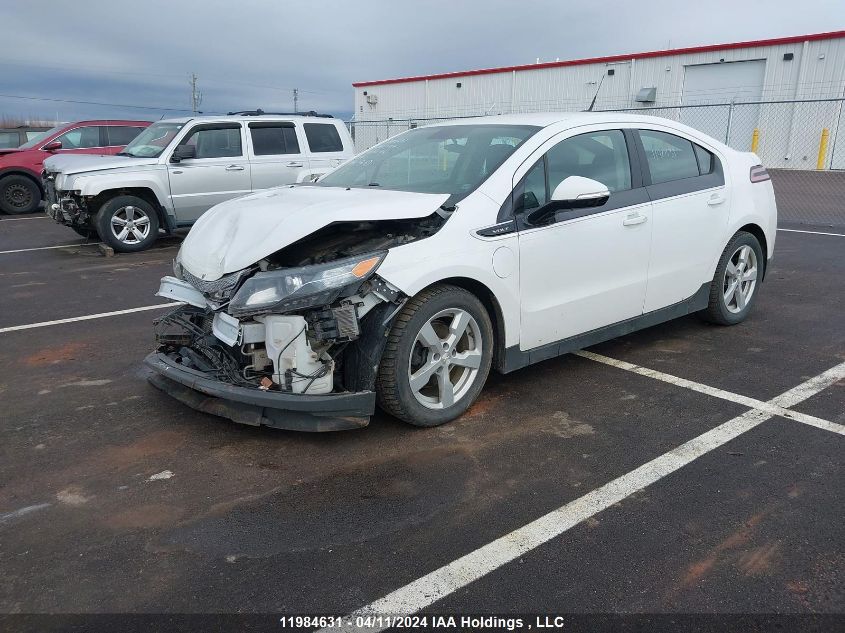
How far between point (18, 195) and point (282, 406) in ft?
46.4

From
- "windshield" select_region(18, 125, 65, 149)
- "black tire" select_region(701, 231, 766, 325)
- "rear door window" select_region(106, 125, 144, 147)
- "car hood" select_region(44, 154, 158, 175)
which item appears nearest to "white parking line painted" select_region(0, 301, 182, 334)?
"car hood" select_region(44, 154, 158, 175)

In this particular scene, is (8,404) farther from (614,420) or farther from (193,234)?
(614,420)

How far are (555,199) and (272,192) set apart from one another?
1925 mm

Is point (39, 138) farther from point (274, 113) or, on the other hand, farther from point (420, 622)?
point (420, 622)

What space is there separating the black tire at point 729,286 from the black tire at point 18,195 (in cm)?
1429

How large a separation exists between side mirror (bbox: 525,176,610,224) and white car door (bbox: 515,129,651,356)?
2.2 inches

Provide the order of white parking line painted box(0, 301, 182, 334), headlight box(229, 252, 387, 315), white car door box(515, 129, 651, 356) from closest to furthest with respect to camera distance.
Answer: headlight box(229, 252, 387, 315), white car door box(515, 129, 651, 356), white parking line painted box(0, 301, 182, 334)

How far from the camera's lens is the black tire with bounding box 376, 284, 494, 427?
3.63 metres

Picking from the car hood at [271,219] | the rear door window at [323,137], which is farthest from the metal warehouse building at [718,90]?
the car hood at [271,219]

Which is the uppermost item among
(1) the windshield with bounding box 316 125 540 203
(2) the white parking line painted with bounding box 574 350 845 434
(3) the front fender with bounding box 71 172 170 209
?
(1) the windshield with bounding box 316 125 540 203

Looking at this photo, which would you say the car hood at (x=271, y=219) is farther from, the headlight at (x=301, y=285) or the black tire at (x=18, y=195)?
the black tire at (x=18, y=195)

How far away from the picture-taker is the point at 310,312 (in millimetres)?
3469

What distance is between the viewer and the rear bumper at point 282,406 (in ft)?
11.4

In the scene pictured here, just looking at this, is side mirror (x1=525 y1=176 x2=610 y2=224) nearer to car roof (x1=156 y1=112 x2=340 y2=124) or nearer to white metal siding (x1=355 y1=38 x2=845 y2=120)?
car roof (x1=156 y1=112 x2=340 y2=124)
